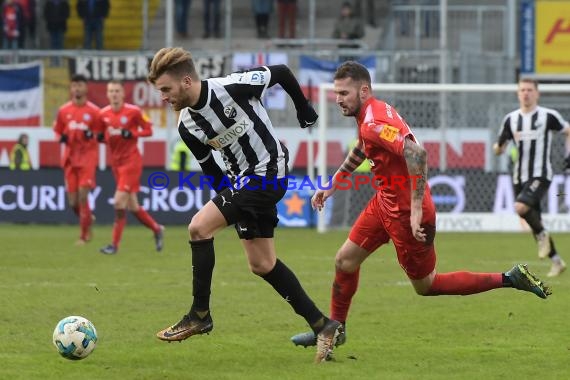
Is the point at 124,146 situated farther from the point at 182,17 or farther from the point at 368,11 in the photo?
the point at 368,11

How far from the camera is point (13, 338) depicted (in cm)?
870

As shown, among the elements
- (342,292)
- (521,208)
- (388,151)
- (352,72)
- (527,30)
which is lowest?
(521,208)

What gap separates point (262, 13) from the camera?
28.2 m

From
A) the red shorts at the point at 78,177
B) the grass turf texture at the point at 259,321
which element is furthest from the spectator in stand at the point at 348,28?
the grass turf texture at the point at 259,321

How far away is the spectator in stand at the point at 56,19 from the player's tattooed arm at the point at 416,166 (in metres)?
21.4

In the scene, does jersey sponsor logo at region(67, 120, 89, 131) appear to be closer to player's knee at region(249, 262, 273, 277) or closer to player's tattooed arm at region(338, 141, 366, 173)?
player's tattooed arm at region(338, 141, 366, 173)

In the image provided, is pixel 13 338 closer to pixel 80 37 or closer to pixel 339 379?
pixel 339 379

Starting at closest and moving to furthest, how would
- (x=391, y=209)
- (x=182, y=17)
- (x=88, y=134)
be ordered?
(x=391, y=209) → (x=88, y=134) → (x=182, y=17)

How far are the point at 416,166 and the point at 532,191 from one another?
6771 millimetres

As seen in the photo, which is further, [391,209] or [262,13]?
[262,13]

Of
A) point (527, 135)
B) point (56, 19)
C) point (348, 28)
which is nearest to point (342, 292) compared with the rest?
point (527, 135)

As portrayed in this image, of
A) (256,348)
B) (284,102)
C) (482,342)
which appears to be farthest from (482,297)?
(284,102)

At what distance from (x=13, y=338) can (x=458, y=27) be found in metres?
20.0

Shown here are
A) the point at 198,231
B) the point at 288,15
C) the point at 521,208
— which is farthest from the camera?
the point at 288,15
